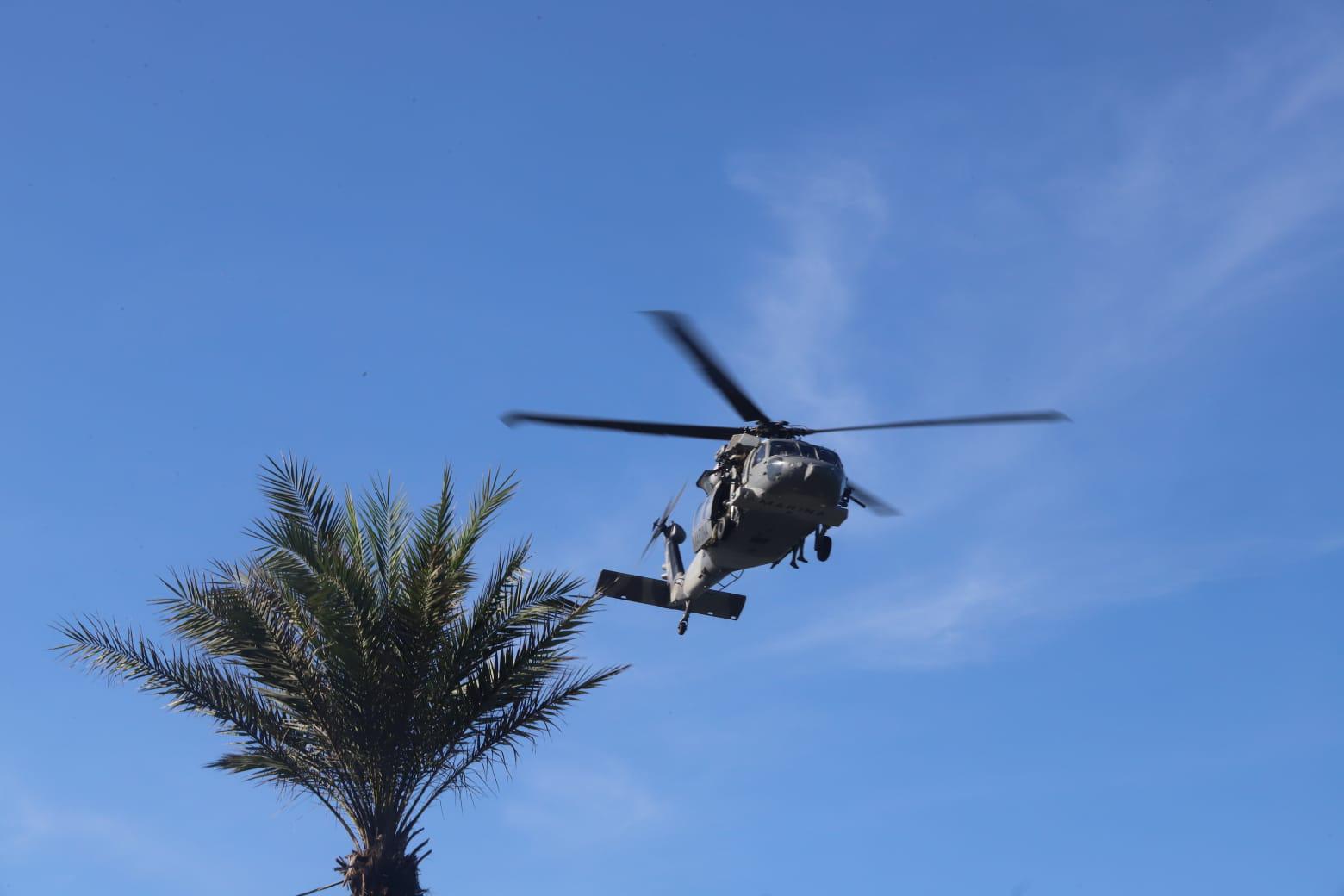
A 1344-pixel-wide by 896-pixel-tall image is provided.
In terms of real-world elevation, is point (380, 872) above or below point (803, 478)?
below

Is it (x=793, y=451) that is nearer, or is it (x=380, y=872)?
(x=380, y=872)

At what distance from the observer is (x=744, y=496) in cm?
1952

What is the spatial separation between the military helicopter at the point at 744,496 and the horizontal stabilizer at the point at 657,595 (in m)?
0.02

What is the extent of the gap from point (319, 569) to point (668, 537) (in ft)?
35.5

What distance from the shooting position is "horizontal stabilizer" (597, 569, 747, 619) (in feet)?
73.2

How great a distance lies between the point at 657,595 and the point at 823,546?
3758mm

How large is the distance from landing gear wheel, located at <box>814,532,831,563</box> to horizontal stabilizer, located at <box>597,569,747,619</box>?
124 inches

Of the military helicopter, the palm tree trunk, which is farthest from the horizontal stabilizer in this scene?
the palm tree trunk

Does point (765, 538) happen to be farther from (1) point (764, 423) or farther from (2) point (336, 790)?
(2) point (336, 790)

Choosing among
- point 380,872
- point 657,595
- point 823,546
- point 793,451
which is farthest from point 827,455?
point 380,872

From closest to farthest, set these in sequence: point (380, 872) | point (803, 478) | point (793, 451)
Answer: point (380, 872), point (803, 478), point (793, 451)

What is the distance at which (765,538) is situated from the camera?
20.3m

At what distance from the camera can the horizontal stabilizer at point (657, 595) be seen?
73.2 ft

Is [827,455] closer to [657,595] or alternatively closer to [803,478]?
[803,478]
